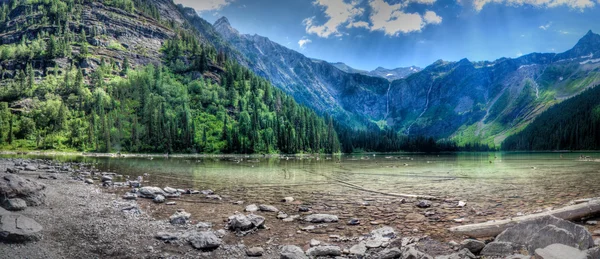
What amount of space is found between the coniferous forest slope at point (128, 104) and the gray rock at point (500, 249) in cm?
12572

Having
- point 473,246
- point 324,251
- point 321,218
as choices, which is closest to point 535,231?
point 473,246

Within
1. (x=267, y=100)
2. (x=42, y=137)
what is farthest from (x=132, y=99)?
(x=267, y=100)

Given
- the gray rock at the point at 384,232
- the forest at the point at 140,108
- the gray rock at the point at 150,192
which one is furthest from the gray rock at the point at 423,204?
the forest at the point at 140,108

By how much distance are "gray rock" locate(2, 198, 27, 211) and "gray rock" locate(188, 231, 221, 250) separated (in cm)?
868

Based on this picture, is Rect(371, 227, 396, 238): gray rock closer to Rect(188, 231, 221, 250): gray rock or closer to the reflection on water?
Rect(188, 231, 221, 250): gray rock

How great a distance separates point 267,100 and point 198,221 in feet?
552

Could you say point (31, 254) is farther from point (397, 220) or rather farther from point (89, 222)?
point (397, 220)

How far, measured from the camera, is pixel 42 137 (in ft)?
371

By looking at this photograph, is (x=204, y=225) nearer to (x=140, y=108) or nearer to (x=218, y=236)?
(x=218, y=236)

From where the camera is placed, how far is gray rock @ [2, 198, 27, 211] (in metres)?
12.5

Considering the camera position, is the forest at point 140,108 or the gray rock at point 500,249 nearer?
the gray rock at point 500,249

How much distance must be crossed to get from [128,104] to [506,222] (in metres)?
177

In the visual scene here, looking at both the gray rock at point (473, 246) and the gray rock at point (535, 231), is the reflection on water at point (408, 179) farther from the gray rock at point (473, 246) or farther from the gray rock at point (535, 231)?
the gray rock at point (473, 246)

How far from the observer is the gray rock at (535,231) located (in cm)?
890
